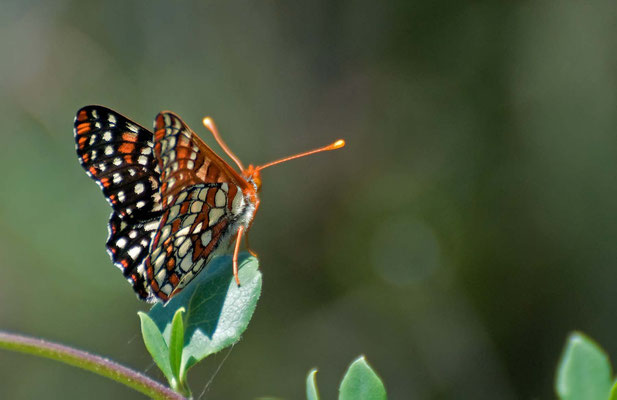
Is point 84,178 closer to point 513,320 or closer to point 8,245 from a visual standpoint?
point 8,245

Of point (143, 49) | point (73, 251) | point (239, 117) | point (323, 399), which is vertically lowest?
point (323, 399)

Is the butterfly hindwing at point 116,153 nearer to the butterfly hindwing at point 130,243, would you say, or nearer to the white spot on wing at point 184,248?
the butterfly hindwing at point 130,243

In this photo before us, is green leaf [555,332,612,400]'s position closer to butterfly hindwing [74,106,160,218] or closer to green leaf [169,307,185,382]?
green leaf [169,307,185,382]

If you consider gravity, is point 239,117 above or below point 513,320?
above

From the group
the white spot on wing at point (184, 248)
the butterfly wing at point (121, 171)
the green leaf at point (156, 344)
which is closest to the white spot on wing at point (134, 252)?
the butterfly wing at point (121, 171)

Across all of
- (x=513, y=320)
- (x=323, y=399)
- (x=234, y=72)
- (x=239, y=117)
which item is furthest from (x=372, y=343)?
(x=234, y=72)

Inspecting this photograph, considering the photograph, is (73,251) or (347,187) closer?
(73,251)
